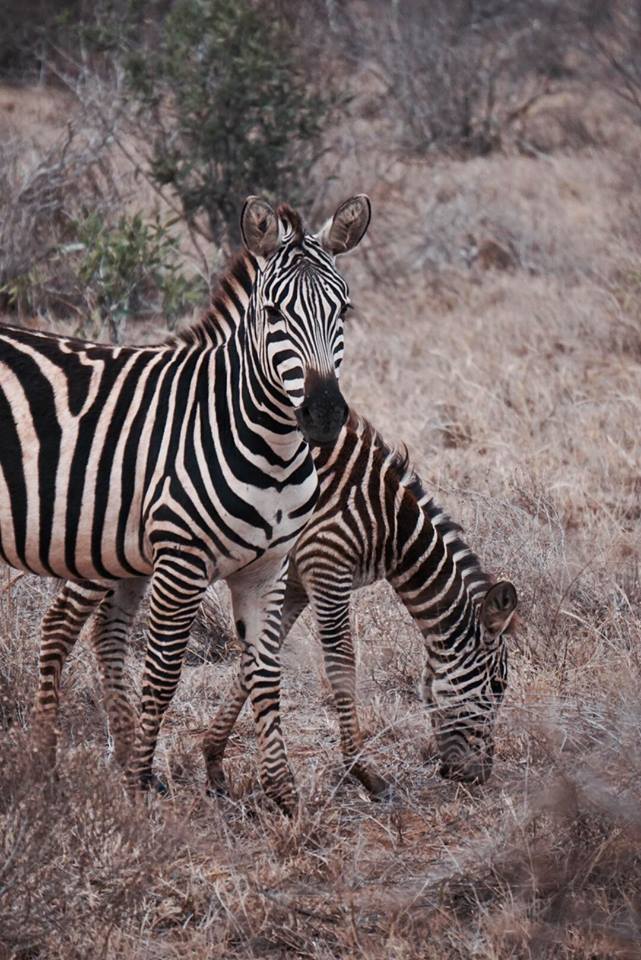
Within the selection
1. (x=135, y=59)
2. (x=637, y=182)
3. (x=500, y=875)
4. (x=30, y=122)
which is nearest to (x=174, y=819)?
(x=500, y=875)

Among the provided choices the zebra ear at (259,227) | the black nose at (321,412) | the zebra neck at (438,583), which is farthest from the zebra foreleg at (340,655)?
the zebra ear at (259,227)

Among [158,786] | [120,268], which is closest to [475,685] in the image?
[158,786]

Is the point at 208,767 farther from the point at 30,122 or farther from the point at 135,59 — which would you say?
the point at 30,122

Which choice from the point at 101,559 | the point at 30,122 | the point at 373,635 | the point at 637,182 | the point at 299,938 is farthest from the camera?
the point at 30,122

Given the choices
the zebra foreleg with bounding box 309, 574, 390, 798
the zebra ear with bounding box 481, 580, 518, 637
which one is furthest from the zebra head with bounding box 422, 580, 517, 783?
the zebra foreleg with bounding box 309, 574, 390, 798

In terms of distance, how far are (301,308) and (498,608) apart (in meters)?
1.37

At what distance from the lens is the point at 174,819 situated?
361cm

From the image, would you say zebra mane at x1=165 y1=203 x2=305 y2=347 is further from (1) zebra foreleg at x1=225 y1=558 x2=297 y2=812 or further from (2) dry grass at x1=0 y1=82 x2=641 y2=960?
(2) dry grass at x1=0 y1=82 x2=641 y2=960

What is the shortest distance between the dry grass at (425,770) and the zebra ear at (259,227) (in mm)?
1475

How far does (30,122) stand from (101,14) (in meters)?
1.42

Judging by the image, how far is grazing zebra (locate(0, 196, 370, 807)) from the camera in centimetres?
403

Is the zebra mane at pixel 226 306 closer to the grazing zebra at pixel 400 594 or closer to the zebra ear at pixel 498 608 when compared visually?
the grazing zebra at pixel 400 594

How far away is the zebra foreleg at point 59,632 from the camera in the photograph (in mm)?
4578

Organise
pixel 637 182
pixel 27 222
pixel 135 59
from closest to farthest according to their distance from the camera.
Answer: pixel 27 222 → pixel 135 59 → pixel 637 182
